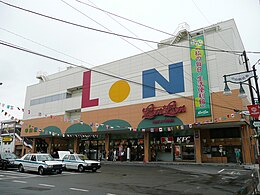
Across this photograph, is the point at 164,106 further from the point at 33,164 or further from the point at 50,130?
the point at 50,130

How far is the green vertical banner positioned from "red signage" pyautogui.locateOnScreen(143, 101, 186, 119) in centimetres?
186

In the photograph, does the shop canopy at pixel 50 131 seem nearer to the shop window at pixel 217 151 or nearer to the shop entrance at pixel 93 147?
the shop entrance at pixel 93 147

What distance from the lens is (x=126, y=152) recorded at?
3344 cm

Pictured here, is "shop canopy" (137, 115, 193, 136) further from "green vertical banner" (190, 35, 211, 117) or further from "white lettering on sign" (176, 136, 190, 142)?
"green vertical banner" (190, 35, 211, 117)

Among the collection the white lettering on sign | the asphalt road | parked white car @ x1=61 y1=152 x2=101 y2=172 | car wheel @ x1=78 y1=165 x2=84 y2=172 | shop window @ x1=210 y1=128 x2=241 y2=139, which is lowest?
the asphalt road

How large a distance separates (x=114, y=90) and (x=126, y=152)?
8938 millimetres

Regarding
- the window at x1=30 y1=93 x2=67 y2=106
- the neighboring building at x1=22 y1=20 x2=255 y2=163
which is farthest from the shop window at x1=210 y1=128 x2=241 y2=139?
the window at x1=30 y1=93 x2=67 y2=106

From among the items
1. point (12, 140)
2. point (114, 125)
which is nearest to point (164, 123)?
point (114, 125)

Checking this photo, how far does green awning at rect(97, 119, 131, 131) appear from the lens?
3098cm

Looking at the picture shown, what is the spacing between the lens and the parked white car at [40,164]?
16.9m

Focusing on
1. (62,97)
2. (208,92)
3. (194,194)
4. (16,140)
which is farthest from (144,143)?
(16,140)

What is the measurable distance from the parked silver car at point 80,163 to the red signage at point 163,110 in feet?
35.5

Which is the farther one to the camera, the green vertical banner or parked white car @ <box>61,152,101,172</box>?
the green vertical banner

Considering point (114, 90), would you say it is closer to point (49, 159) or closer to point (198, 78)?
point (198, 78)
